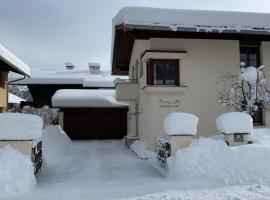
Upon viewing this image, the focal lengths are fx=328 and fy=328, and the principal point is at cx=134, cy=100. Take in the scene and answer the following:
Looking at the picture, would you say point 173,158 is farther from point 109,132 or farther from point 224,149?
point 109,132

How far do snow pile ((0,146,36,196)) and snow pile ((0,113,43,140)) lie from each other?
1.01 feet

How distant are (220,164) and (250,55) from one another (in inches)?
283

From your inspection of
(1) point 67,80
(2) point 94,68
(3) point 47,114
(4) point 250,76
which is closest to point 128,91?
(4) point 250,76

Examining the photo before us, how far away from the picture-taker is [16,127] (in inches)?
309

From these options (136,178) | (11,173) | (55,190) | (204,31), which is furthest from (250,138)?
(11,173)

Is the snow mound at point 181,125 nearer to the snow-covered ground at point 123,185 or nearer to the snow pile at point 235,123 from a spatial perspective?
the snow-covered ground at point 123,185

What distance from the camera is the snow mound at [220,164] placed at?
24.8 feet

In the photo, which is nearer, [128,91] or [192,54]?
[192,54]

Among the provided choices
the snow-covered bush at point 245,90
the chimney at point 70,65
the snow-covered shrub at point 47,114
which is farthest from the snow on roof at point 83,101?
the chimney at point 70,65

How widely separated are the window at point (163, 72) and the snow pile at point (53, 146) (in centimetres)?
455

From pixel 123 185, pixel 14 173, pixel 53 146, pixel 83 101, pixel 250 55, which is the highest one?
pixel 250 55

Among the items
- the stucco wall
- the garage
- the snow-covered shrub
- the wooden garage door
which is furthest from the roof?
the snow-covered shrub

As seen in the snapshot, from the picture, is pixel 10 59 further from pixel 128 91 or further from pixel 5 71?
pixel 128 91

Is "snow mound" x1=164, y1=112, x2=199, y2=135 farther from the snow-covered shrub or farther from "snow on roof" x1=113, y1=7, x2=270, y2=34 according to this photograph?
the snow-covered shrub
